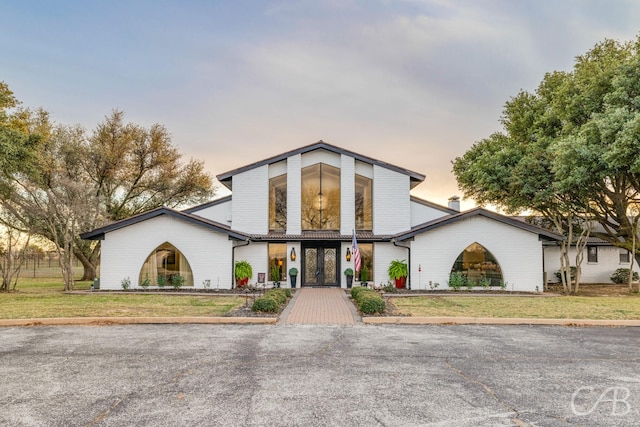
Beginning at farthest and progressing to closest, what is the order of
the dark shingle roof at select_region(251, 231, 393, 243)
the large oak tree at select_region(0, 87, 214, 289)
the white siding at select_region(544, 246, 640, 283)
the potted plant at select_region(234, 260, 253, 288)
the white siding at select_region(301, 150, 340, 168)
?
the white siding at select_region(544, 246, 640, 283)
the large oak tree at select_region(0, 87, 214, 289)
the white siding at select_region(301, 150, 340, 168)
the dark shingle roof at select_region(251, 231, 393, 243)
the potted plant at select_region(234, 260, 253, 288)

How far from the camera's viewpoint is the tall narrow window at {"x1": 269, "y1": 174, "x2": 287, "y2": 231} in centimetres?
2177

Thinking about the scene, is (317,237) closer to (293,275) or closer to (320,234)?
(320,234)

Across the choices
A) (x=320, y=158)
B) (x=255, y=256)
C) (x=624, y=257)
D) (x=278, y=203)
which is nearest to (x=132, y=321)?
(x=255, y=256)

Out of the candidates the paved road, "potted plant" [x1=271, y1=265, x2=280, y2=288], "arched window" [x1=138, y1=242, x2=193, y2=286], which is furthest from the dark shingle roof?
the paved road

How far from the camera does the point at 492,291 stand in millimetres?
19672

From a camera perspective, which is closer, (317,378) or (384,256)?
(317,378)

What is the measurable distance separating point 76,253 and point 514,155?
29.2 metres

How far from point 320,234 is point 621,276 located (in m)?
21.4

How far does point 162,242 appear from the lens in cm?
1994

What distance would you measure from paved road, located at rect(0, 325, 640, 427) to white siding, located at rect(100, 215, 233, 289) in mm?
10323

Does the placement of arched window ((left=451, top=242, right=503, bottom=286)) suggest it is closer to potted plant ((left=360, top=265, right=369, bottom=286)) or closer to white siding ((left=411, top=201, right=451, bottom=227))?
white siding ((left=411, top=201, right=451, bottom=227))

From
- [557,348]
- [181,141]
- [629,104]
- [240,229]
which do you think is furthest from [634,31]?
[181,141]

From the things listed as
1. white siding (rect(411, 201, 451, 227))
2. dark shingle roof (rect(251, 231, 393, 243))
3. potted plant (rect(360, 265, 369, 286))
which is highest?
white siding (rect(411, 201, 451, 227))

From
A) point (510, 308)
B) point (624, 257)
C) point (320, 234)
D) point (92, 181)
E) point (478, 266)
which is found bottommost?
point (510, 308)
